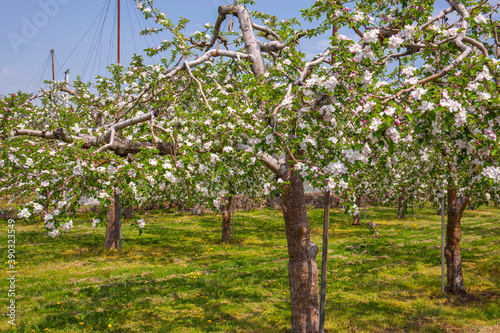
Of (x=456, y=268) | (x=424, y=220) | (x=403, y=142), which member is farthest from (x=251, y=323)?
(x=424, y=220)

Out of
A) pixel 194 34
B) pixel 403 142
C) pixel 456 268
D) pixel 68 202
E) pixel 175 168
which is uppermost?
pixel 194 34

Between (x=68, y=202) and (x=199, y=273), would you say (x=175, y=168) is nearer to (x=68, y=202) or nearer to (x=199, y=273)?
(x=68, y=202)

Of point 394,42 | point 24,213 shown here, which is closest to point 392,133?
point 394,42

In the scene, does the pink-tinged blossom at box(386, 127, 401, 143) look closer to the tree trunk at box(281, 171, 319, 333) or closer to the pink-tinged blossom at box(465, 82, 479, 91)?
the pink-tinged blossom at box(465, 82, 479, 91)

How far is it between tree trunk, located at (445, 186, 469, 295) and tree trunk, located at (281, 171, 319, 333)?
18.2ft

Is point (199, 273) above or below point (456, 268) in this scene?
below

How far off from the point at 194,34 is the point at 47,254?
12801 mm

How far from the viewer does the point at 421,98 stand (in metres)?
3.71

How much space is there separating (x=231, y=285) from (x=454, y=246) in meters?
7.05

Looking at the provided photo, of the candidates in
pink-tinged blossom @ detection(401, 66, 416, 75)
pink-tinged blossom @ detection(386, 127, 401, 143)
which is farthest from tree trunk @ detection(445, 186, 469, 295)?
pink-tinged blossom @ detection(386, 127, 401, 143)

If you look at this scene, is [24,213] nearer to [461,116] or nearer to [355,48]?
[355,48]

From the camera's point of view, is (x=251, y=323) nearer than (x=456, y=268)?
Yes

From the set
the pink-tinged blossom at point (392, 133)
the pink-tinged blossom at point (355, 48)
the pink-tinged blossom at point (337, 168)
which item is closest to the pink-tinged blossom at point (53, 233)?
the pink-tinged blossom at point (337, 168)

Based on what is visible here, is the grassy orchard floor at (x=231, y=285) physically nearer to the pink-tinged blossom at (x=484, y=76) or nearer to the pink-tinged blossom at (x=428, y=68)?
the pink-tinged blossom at (x=428, y=68)
